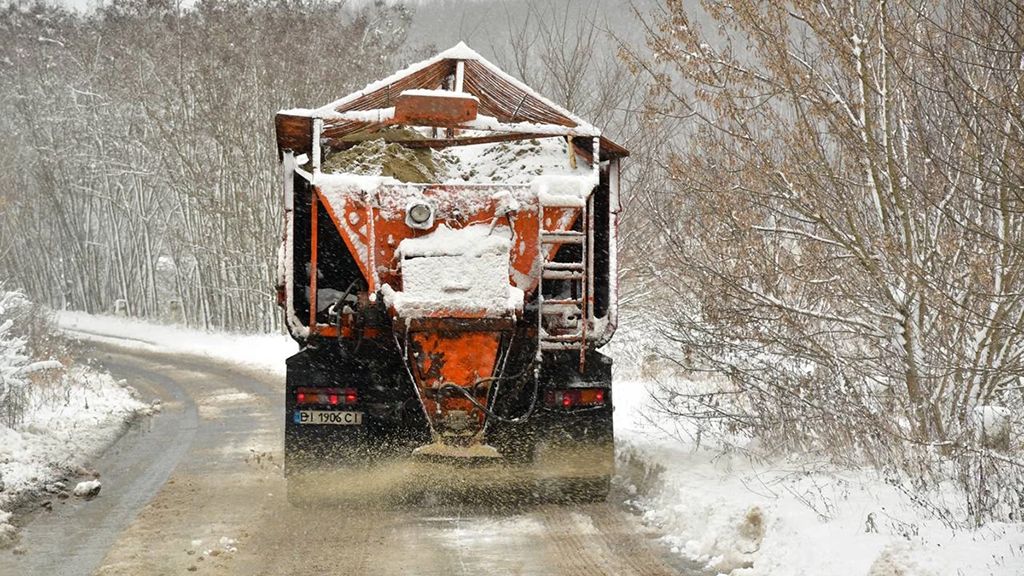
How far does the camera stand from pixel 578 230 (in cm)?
764

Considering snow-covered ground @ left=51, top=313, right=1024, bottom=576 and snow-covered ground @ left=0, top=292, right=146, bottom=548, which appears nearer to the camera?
snow-covered ground @ left=51, top=313, right=1024, bottom=576

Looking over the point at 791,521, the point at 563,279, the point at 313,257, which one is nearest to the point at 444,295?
the point at 563,279

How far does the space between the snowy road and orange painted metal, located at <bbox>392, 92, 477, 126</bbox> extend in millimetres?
2931

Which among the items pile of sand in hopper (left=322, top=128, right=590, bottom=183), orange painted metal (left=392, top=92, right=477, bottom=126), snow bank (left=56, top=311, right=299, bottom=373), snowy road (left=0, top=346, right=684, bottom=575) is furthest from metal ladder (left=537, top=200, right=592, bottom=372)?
snow bank (left=56, top=311, right=299, bottom=373)

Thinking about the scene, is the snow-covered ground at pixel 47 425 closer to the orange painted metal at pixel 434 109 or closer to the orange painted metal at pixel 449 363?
the orange painted metal at pixel 449 363

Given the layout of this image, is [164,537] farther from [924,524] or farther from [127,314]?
[127,314]

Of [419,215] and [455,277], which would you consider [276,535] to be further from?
[419,215]

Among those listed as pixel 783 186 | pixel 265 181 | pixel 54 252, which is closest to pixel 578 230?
pixel 783 186

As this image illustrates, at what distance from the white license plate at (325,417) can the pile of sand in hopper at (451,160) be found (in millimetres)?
1748

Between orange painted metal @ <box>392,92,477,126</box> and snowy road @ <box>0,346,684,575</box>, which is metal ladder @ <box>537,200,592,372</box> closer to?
snowy road @ <box>0,346,684,575</box>

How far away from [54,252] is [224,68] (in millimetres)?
19807

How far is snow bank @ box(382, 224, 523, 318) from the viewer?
684 centimetres

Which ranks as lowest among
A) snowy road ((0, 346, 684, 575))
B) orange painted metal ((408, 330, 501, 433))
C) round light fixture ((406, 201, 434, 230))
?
snowy road ((0, 346, 684, 575))

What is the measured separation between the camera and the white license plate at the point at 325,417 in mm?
7238
